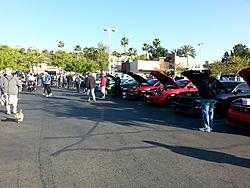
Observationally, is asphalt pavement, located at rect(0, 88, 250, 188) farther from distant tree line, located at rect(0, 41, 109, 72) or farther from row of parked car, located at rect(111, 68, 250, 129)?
distant tree line, located at rect(0, 41, 109, 72)

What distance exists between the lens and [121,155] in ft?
21.9

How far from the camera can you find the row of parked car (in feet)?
29.2

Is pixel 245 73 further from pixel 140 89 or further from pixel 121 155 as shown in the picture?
pixel 140 89

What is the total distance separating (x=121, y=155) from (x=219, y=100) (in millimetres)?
6493

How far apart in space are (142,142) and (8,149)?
114 inches

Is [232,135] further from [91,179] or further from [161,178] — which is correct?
[91,179]

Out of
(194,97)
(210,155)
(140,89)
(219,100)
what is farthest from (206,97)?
(140,89)

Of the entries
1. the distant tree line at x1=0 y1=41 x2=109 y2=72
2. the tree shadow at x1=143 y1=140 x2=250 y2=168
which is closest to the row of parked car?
the tree shadow at x1=143 y1=140 x2=250 y2=168

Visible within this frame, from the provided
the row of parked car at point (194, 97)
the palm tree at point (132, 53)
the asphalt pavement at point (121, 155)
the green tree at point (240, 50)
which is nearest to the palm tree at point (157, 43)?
the palm tree at point (132, 53)

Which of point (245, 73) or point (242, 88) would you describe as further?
point (242, 88)

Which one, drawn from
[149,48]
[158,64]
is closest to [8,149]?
[158,64]

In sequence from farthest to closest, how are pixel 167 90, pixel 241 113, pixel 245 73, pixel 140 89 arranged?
pixel 140 89, pixel 167 90, pixel 241 113, pixel 245 73

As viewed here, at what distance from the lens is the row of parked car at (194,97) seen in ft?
29.2

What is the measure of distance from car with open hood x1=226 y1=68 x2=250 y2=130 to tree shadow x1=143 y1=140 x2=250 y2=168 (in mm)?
2115
